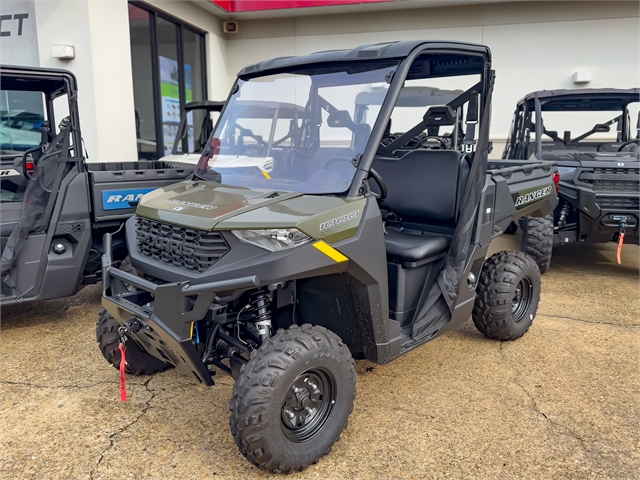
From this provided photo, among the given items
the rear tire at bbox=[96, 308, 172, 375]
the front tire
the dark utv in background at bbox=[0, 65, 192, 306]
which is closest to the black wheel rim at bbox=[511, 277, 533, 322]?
the front tire

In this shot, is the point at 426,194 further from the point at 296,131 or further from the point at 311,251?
the point at 311,251

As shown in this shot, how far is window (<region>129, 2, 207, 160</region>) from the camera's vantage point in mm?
8703

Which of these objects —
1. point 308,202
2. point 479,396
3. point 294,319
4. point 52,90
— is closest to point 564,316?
point 479,396

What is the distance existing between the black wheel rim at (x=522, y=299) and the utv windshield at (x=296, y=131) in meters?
2.05

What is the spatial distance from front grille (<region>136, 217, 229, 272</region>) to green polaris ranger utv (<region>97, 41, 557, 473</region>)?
10 millimetres

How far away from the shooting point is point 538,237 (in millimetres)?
5488

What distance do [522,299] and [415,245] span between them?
144 cm

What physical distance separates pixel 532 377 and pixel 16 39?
311 inches

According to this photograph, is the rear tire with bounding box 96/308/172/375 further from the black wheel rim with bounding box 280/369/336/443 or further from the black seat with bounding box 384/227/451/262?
the black seat with bounding box 384/227/451/262

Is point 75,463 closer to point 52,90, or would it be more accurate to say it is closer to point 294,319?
point 294,319

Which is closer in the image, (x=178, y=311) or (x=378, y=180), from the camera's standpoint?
(x=178, y=311)

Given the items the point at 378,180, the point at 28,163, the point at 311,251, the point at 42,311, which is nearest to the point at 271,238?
the point at 311,251

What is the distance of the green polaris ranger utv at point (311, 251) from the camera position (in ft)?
7.95

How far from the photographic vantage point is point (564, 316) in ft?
15.2
